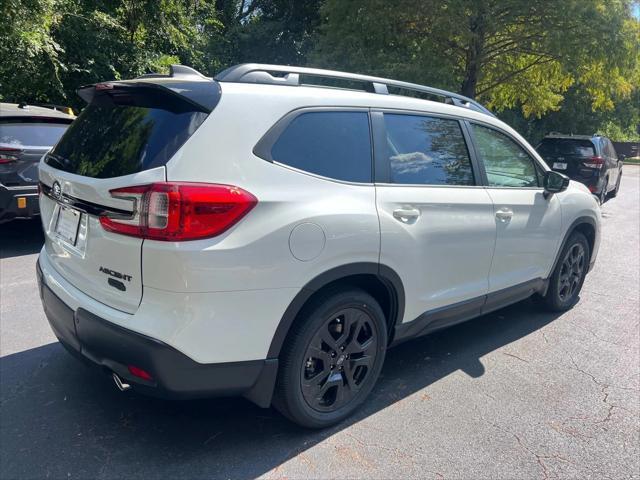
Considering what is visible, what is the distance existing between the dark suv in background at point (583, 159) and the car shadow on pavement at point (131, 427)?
9523 millimetres

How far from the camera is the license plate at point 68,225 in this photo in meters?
2.78

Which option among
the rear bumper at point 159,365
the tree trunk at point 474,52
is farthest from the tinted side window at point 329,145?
the tree trunk at point 474,52

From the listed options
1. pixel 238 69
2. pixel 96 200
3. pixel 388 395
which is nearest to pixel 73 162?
pixel 96 200

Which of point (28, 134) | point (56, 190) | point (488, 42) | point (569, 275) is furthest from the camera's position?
point (488, 42)

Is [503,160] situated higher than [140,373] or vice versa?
[503,160]

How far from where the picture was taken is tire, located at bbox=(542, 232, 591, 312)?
4840 millimetres

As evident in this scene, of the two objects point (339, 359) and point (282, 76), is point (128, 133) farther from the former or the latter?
point (339, 359)

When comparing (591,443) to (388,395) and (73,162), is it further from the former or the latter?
(73,162)

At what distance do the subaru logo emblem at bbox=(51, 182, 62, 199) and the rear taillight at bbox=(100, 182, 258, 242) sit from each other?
0.70 metres

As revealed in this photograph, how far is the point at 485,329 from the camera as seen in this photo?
4656 mm

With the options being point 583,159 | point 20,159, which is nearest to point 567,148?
point 583,159

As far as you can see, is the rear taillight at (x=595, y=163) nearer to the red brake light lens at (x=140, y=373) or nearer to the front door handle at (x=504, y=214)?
the front door handle at (x=504, y=214)

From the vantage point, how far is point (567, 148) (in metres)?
12.3

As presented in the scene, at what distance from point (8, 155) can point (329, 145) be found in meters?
4.85
